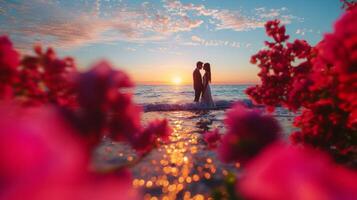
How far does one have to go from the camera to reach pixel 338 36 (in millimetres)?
1812

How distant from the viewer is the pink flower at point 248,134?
1.09 meters

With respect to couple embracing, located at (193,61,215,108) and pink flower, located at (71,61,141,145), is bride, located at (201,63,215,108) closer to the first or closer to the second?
couple embracing, located at (193,61,215,108)

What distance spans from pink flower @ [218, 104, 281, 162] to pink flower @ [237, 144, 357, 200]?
1.63ft

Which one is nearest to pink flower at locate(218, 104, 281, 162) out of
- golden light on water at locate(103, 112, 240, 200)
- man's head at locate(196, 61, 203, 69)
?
golden light on water at locate(103, 112, 240, 200)

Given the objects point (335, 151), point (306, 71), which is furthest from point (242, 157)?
point (335, 151)

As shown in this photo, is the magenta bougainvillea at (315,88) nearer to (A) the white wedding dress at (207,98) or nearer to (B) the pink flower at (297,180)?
(B) the pink flower at (297,180)

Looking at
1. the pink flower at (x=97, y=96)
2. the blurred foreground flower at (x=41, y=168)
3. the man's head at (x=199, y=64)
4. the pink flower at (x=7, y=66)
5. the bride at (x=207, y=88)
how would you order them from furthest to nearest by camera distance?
the man's head at (x=199, y=64)
the bride at (x=207, y=88)
the pink flower at (x=7, y=66)
the pink flower at (x=97, y=96)
the blurred foreground flower at (x=41, y=168)

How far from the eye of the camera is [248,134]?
1113mm

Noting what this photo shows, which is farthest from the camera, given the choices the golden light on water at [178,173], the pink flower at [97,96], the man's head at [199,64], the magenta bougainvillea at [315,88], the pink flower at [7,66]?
the man's head at [199,64]

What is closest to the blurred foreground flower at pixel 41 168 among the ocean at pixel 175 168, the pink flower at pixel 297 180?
the pink flower at pixel 297 180

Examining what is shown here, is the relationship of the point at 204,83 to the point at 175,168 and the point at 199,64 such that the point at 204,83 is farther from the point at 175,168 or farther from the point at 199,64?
the point at 175,168

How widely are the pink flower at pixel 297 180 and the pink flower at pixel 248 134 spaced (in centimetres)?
50

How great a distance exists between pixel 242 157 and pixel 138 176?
3491mm

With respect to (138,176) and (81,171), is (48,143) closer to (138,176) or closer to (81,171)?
(81,171)
